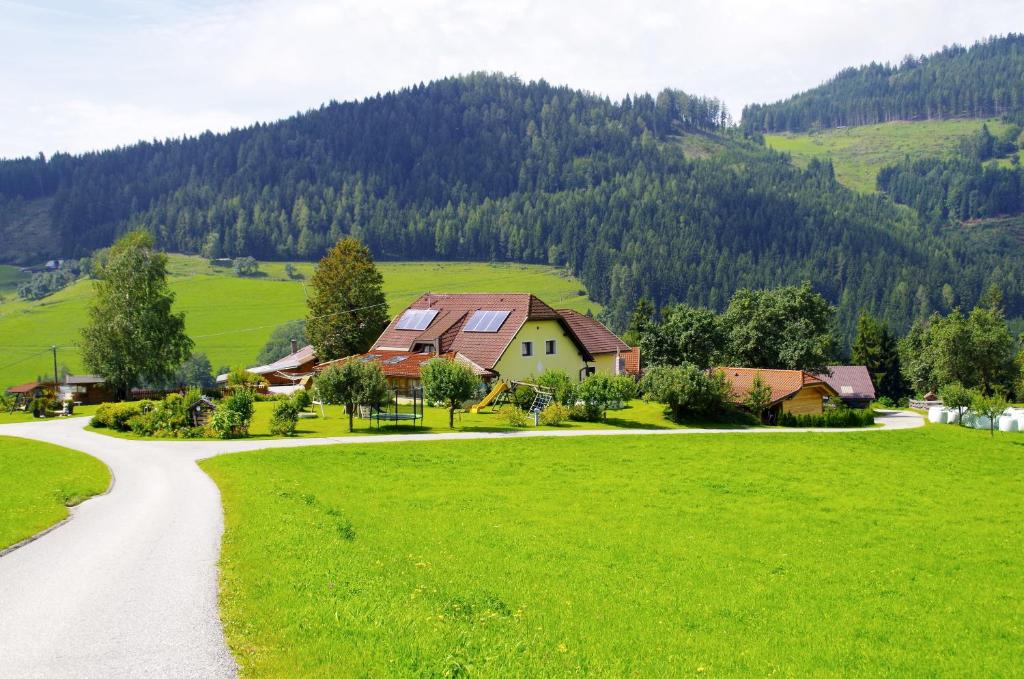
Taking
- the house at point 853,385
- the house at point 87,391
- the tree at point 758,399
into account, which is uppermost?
the tree at point 758,399

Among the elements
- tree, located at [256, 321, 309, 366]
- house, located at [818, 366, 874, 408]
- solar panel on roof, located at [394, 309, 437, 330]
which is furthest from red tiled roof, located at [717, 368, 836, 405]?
tree, located at [256, 321, 309, 366]

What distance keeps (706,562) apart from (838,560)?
359 centimetres

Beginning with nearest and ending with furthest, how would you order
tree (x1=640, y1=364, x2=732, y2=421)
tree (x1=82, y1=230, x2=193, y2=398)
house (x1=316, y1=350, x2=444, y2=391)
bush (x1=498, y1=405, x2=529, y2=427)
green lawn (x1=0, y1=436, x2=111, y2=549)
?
green lawn (x1=0, y1=436, x2=111, y2=549), bush (x1=498, y1=405, x2=529, y2=427), tree (x1=640, y1=364, x2=732, y2=421), house (x1=316, y1=350, x2=444, y2=391), tree (x1=82, y1=230, x2=193, y2=398)

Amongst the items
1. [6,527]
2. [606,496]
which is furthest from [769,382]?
Answer: [6,527]

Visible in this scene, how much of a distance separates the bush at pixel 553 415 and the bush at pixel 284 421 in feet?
47.8

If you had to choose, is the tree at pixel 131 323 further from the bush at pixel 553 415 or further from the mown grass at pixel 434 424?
the bush at pixel 553 415

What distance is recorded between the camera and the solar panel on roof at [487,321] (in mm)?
65225

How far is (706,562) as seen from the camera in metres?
19.5

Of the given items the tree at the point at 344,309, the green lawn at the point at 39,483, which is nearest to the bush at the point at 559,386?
the green lawn at the point at 39,483

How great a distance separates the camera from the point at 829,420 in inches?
2287

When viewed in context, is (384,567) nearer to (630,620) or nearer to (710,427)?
(630,620)

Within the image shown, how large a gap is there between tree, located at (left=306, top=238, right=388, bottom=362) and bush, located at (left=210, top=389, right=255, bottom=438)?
34.6 m

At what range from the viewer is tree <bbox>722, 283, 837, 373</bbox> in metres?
74.4

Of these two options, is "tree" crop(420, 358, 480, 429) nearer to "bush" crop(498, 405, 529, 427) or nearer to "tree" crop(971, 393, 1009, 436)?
"bush" crop(498, 405, 529, 427)
